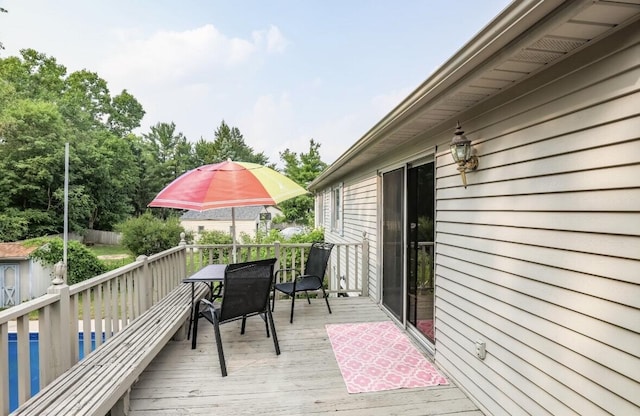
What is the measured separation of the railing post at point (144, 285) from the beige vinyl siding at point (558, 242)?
313 centimetres

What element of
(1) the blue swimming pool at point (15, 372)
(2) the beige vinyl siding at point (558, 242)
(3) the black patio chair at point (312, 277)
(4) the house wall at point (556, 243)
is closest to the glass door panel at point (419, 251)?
(4) the house wall at point (556, 243)

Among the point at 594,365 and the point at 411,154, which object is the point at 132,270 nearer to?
the point at 411,154

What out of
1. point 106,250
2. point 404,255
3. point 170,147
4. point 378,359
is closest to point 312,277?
point 404,255

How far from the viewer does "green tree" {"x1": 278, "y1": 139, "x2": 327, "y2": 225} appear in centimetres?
2514

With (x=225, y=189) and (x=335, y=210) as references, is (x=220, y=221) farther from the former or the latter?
(x=225, y=189)

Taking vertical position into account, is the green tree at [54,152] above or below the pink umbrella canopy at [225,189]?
above

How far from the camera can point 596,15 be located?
4.42ft

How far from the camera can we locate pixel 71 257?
35.5 ft

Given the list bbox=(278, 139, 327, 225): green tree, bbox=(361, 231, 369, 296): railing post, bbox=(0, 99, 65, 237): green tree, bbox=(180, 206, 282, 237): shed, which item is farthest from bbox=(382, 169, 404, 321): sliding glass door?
bbox=(180, 206, 282, 237): shed

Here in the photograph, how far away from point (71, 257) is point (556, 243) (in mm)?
13177

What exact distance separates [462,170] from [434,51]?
27.5ft

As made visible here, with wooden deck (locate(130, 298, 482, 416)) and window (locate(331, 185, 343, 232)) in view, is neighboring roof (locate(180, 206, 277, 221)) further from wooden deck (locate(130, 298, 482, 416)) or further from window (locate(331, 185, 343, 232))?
wooden deck (locate(130, 298, 482, 416))

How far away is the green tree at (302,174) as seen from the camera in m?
25.1

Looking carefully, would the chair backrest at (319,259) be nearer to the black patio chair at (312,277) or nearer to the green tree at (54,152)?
the black patio chair at (312,277)
